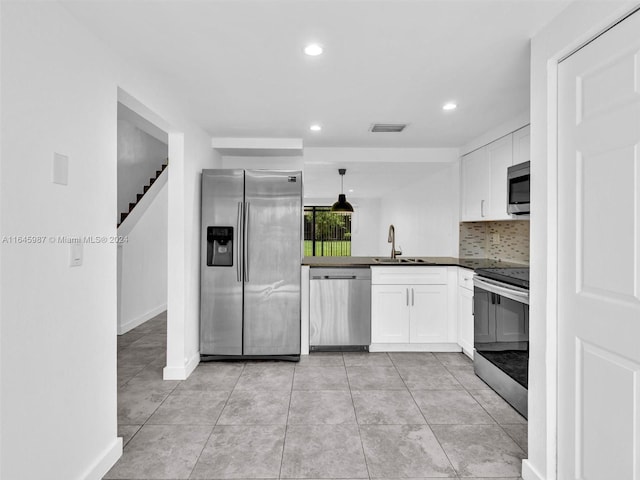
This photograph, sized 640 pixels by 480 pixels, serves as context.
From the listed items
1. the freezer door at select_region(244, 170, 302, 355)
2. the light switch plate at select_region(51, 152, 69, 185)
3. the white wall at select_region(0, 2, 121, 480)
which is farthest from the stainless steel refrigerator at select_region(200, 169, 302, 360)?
the light switch plate at select_region(51, 152, 69, 185)

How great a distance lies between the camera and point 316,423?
8.25ft

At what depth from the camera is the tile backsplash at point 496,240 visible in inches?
149

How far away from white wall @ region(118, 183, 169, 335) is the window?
5.13 meters

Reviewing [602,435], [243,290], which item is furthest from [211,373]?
[602,435]

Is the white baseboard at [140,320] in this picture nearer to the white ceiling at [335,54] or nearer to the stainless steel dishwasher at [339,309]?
the stainless steel dishwasher at [339,309]

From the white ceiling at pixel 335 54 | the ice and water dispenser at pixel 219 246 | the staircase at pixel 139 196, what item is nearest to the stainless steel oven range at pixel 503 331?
the white ceiling at pixel 335 54

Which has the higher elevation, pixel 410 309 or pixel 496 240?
pixel 496 240

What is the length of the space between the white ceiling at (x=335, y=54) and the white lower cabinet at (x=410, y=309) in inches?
61.5

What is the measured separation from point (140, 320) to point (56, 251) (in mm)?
3916

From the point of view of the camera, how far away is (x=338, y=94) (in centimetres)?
282

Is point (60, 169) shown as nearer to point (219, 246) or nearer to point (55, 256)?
point (55, 256)

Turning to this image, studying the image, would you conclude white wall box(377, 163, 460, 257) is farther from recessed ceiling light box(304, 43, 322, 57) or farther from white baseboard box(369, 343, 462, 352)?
recessed ceiling light box(304, 43, 322, 57)

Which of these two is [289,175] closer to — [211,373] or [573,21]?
[211,373]

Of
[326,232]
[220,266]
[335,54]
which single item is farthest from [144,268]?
[326,232]
